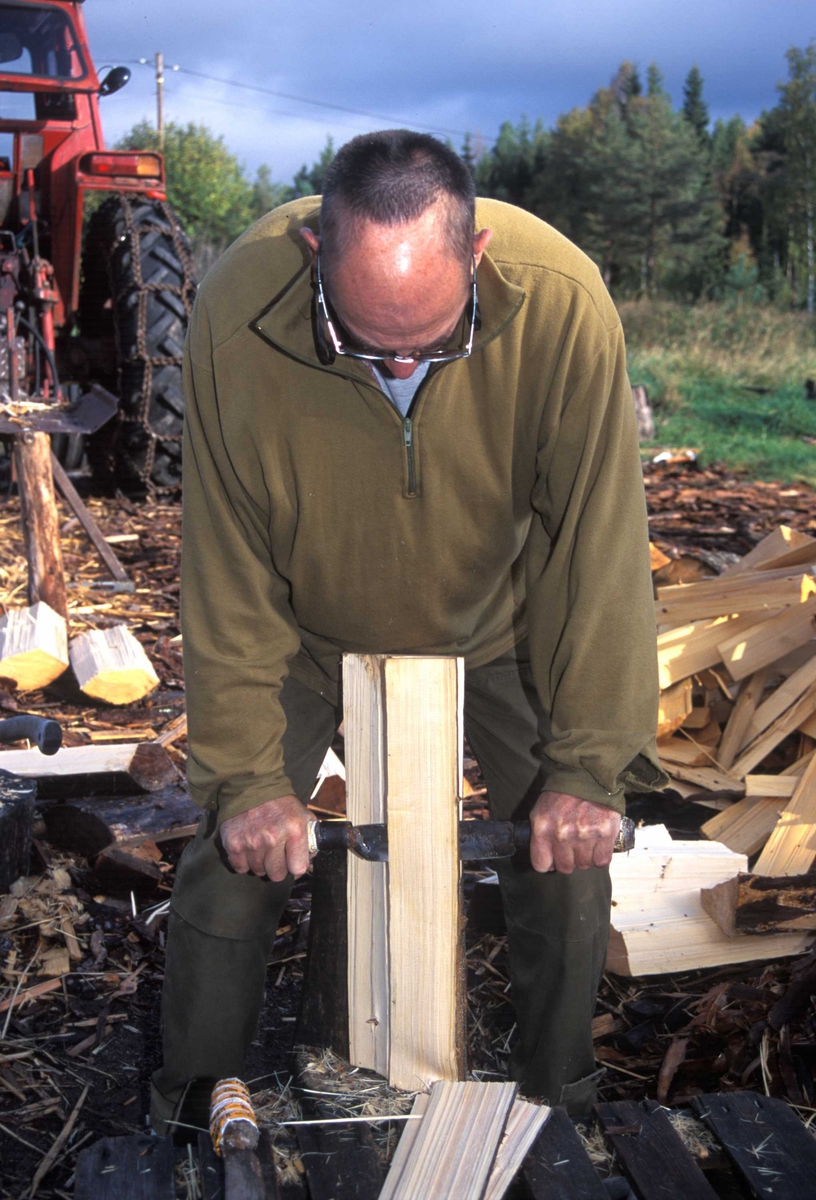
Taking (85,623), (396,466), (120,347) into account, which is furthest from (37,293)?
(396,466)

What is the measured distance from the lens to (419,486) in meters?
2.09

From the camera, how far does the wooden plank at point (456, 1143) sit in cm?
167

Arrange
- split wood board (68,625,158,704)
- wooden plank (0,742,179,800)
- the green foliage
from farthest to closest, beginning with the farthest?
the green foliage
split wood board (68,625,158,704)
wooden plank (0,742,179,800)

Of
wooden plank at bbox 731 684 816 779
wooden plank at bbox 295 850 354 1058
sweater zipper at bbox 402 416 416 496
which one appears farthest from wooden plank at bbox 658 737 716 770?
sweater zipper at bbox 402 416 416 496

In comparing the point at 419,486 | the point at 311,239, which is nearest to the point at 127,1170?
the point at 419,486

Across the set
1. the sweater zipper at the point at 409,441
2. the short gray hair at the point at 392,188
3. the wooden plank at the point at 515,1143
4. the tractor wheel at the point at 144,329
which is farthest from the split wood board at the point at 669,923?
the tractor wheel at the point at 144,329

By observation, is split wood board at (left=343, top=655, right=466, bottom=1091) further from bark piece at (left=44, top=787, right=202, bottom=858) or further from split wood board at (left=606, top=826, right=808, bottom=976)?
bark piece at (left=44, top=787, right=202, bottom=858)

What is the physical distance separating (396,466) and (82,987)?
1.81 meters

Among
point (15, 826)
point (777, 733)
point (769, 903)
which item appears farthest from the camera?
point (777, 733)

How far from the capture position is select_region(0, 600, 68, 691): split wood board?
14.8 feet

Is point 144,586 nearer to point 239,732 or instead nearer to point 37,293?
point 37,293

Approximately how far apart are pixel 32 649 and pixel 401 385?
2.95m

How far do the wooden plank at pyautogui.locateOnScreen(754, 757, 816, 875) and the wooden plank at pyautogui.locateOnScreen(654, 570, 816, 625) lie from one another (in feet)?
2.68

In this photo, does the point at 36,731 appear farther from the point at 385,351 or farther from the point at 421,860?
the point at 385,351
